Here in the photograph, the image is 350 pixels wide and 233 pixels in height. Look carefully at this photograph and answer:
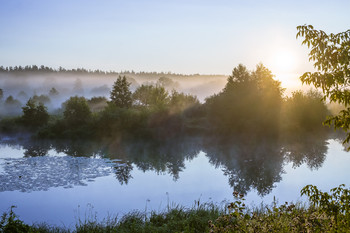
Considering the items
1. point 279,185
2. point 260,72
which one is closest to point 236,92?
point 260,72

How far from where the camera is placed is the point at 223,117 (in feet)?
175

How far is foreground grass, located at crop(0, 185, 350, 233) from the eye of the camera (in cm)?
749

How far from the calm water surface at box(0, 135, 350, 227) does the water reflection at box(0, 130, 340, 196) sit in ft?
0.23

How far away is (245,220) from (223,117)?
4583cm

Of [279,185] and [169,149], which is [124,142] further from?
[279,185]

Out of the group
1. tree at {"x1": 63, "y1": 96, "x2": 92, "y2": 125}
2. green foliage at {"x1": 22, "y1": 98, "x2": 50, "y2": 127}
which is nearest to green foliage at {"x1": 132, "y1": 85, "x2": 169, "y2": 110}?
tree at {"x1": 63, "y1": 96, "x2": 92, "y2": 125}

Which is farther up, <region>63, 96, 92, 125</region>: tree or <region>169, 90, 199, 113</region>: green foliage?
<region>169, 90, 199, 113</region>: green foliage

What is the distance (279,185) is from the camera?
21438 mm

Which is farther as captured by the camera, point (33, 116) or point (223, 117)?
point (33, 116)

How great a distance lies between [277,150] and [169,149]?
488 inches

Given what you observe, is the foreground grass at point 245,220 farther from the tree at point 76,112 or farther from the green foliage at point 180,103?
the green foliage at point 180,103

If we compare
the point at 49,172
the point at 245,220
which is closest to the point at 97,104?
the point at 49,172

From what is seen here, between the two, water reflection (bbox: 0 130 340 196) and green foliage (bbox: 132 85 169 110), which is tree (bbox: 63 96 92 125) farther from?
green foliage (bbox: 132 85 169 110)

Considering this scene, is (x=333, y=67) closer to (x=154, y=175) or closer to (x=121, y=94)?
(x=154, y=175)
